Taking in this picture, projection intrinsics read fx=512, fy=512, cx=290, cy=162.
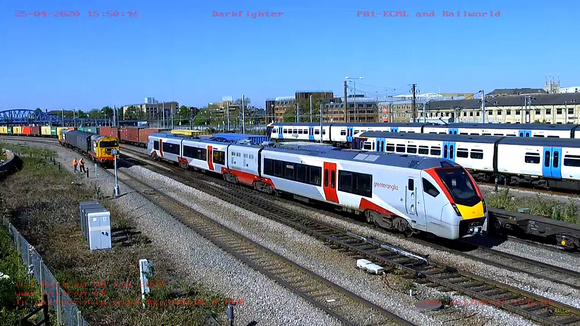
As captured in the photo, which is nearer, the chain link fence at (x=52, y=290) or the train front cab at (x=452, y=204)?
the chain link fence at (x=52, y=290)

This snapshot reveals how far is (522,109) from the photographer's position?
75625 millimetres

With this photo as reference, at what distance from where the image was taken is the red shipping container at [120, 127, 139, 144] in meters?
64.7

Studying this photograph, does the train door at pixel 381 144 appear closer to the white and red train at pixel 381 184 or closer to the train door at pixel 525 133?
the train door at pixel 525 133

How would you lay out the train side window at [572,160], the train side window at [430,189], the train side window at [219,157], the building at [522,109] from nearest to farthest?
the train side window at [430,189], the train side window at [572,160], the train side window at [219,157], the building at [522,109]

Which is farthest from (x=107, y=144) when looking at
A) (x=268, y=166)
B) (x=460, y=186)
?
(x=460, y=186)

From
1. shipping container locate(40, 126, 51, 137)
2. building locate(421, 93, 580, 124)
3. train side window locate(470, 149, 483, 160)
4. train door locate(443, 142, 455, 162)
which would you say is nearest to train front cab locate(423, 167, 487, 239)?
train side window locate(470, 149, 483, 160)

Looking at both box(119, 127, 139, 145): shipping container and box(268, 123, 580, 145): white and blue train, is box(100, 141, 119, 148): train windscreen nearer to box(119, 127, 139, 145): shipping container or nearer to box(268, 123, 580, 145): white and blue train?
box(268, 123, 580, 145): white and blue train

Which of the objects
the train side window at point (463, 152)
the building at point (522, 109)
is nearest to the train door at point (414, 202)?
the train side window at point (463, 152)

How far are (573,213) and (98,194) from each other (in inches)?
867

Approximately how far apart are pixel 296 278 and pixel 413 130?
1284 inches

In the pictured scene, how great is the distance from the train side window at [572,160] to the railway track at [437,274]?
1366cm

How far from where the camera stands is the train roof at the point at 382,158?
1595 cm

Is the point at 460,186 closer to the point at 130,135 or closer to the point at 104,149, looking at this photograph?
the point at 104,149

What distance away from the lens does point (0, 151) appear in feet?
186
